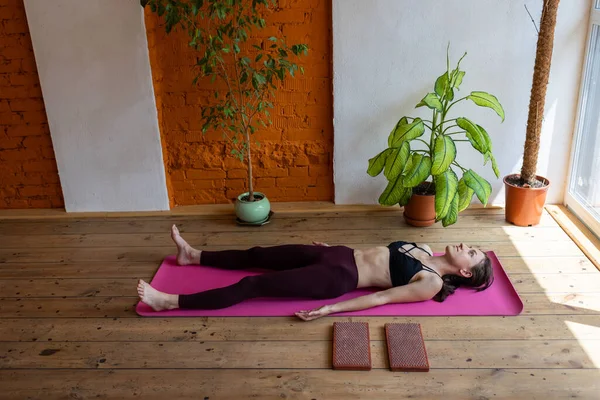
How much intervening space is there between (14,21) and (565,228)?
3.72m

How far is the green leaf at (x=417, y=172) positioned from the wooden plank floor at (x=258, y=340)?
387 mm

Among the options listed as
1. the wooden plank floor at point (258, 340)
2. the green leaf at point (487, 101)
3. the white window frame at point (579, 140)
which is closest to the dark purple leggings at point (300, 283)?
the wooden plank floor at point (258, 340)

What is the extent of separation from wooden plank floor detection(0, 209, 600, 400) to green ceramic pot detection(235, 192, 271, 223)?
0.72 ft

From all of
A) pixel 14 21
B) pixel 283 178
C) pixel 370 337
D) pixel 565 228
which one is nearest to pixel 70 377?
pixel 370 337

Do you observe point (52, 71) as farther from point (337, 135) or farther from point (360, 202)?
point (360, 202)

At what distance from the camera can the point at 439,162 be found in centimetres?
306

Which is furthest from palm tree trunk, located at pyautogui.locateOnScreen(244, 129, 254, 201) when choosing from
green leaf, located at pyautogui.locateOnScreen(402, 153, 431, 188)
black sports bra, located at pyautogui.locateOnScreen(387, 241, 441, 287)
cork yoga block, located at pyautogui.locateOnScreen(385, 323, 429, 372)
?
cork yoga block, located at pyautogui.locateOnScreen(385, 323, 429, 372)

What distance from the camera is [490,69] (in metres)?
3.49

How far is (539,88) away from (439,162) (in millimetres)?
784

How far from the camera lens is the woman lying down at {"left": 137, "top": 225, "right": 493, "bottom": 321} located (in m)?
2.61

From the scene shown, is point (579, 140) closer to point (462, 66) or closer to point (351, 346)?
point (462, 66)

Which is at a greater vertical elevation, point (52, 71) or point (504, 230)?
point (52, 71)

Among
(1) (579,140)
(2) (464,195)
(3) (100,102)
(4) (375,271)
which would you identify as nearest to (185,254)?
(4) (375,271)

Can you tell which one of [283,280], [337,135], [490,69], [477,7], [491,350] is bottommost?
[491,350]
